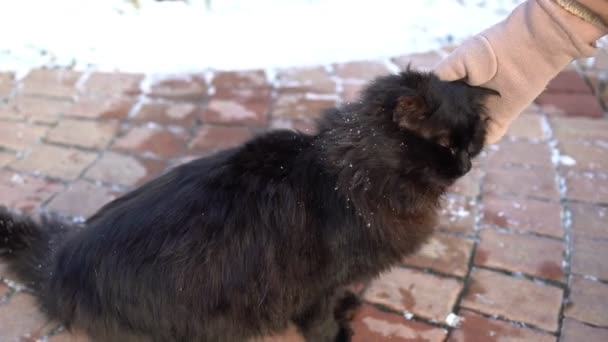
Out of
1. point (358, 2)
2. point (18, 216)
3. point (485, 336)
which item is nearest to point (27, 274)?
point (18, 216)

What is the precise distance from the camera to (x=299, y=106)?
10.3 feet

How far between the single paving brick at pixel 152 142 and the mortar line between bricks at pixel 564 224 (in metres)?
2.02

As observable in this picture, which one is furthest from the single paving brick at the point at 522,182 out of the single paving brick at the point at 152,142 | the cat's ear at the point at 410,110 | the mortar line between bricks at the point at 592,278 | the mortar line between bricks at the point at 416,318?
the single paving brick at the point at 152,142

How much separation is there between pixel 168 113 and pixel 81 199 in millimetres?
823

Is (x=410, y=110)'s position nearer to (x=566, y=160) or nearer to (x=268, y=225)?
(x=268, y=225)

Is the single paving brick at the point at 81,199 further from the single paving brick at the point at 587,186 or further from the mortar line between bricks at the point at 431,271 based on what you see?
the single paving brick at the point at 587,186

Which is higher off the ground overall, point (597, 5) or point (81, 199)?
point (597, 5)

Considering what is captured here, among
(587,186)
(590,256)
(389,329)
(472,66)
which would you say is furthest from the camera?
(587,186)

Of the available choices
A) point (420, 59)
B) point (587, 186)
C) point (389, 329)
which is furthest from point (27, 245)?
point (420, 59)

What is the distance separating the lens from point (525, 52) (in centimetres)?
179

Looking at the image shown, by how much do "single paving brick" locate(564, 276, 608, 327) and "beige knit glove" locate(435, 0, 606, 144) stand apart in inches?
29.5

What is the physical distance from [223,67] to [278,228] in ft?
7.44

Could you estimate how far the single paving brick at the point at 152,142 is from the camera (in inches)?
111

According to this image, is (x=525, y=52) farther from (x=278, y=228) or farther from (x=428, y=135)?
(x=278, y=228)
